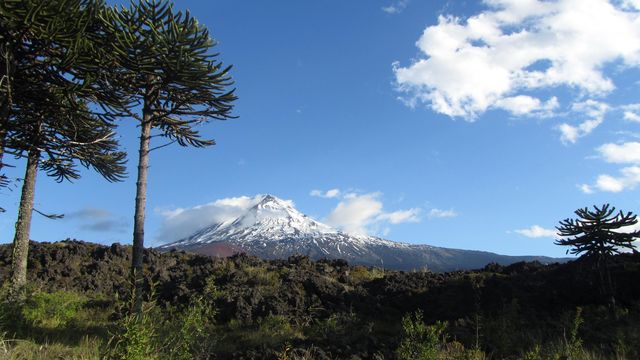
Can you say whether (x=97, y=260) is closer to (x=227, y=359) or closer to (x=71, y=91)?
(x=71, y=91)

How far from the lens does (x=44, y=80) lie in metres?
9.16

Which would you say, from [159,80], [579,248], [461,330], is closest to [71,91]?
[159,80]

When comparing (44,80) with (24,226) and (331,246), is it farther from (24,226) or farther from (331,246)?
(331,246)

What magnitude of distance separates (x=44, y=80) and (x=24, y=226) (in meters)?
4.49

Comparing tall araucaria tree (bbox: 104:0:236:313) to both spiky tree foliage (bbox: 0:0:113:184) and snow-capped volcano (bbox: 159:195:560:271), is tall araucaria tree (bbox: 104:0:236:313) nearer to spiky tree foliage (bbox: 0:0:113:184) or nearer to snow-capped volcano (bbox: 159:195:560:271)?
spiky tree foliage (bbox: 0:0:113:184)

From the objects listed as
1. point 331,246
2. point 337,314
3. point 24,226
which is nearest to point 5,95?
point 24,226

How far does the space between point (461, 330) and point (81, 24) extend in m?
8.98

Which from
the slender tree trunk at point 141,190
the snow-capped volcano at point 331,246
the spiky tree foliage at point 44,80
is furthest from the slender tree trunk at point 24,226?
the snow-capped volcano at point 331,246

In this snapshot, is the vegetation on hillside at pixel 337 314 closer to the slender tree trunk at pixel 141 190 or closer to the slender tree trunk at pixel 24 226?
the slender tree trunk at pixel 24 226

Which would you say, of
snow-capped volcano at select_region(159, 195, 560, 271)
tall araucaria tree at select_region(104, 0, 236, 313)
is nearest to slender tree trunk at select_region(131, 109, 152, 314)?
tall araucaria tree at select_region(104, 0, 236, 313)

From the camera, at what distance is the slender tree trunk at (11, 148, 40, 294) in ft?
36.7

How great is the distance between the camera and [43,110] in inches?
389

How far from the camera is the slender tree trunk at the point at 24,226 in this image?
1119 cm

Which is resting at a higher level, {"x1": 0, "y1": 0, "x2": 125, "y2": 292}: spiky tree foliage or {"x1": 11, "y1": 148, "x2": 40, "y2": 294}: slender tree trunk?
{"x1": 0, "y1": 0, "x2": 125, "y2": 292}: spiky tree foliage
